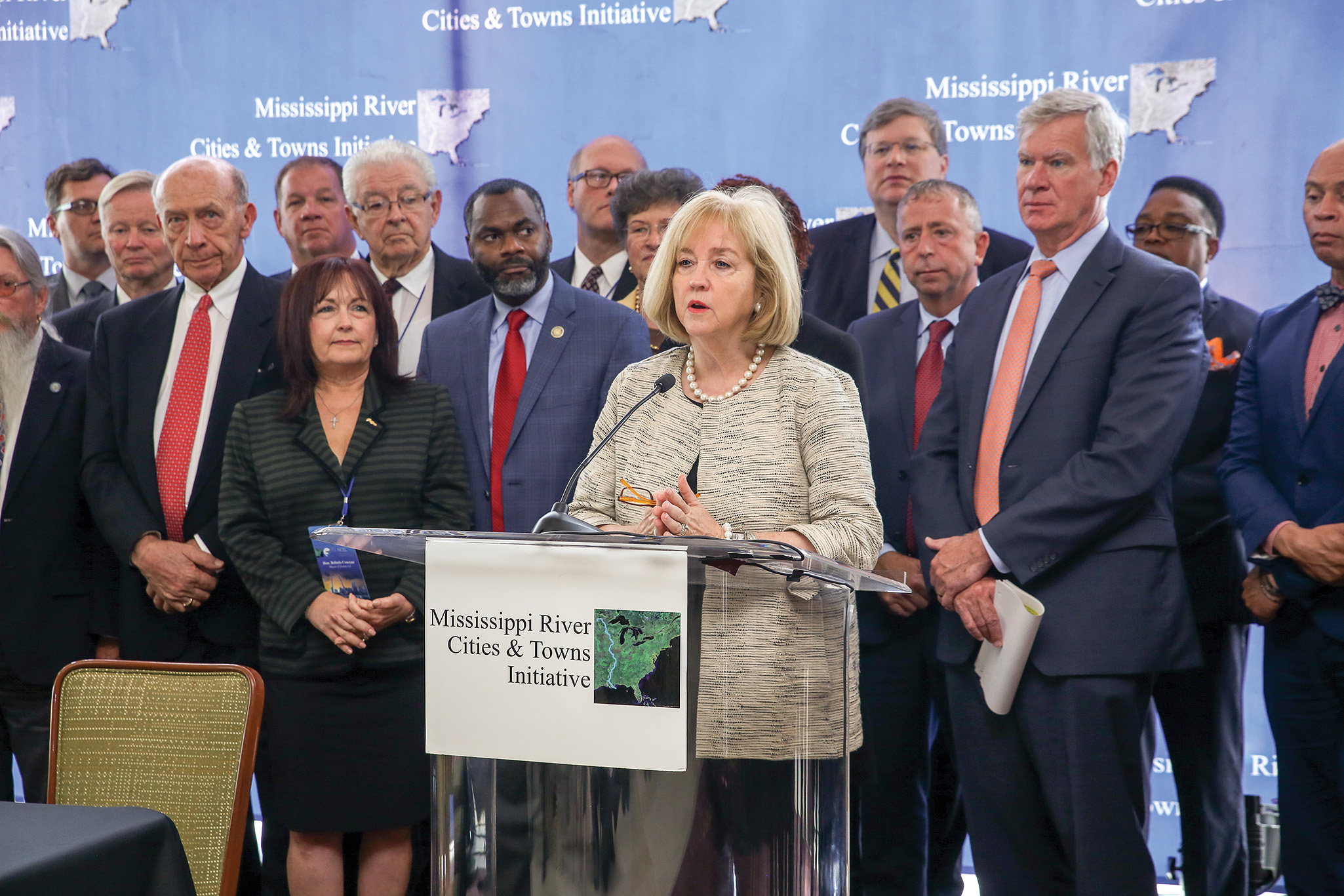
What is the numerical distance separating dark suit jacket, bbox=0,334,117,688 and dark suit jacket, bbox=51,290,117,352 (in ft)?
1.51

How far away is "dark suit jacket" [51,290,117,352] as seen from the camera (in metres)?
3.79

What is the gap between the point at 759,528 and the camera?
6.89ft

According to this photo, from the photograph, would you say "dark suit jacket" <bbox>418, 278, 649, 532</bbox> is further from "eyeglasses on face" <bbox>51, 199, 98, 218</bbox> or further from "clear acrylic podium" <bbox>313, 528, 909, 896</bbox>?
"eyeglasses on face" <bbox>51, 199, 98, 218</bbox>

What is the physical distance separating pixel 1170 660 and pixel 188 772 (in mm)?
1965

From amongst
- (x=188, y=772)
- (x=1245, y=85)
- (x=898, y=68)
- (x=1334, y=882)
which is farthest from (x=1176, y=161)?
(x=188, y=772)

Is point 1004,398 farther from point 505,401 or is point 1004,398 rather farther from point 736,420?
point 505,401

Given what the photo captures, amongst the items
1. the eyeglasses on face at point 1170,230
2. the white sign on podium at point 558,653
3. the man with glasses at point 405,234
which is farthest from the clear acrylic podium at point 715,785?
the eyeglasses on face at point 1170,230

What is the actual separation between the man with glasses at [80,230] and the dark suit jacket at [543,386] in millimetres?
1774

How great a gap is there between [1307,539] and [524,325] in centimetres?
197

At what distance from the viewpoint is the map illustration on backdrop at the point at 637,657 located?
1542mm

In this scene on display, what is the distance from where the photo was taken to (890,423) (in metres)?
3.15

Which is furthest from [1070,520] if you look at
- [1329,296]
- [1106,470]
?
[1329,296]

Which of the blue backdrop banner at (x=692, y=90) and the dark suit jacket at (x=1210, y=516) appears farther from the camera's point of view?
the blue backdrop banner at (x=692, y=90)

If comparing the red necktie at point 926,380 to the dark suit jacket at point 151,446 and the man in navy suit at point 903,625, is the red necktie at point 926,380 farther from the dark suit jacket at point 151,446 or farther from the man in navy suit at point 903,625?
the dark suit jacket at point 151,446
